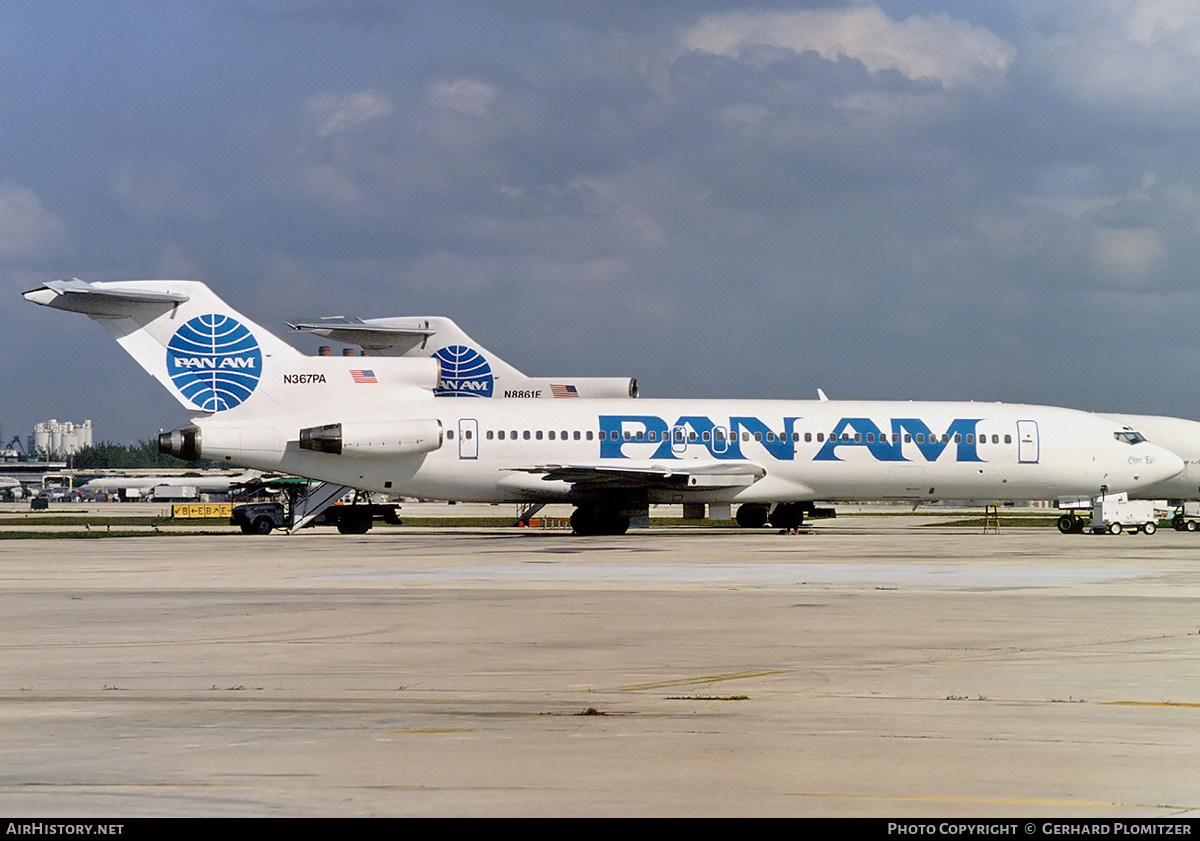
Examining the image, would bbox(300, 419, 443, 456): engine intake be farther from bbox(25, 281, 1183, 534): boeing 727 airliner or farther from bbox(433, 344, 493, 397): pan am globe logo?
bbox(433, 344, 493, 397): pan am globe logo

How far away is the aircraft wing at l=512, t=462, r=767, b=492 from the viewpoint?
41031mm

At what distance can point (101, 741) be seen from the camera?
9.36 meters

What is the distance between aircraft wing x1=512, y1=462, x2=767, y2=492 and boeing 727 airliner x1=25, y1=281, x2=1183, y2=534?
7 centimetres

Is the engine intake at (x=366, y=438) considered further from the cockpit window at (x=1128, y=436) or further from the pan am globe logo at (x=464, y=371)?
the cockpit window at (x=1128, y=436)

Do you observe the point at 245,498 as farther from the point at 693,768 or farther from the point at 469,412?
the point at 693,768

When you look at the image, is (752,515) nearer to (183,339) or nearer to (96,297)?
(183,339)

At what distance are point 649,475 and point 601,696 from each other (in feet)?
98.5

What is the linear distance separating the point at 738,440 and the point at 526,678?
104ft

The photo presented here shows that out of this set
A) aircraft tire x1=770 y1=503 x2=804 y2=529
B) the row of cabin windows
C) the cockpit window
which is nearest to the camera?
the row of cabin windows

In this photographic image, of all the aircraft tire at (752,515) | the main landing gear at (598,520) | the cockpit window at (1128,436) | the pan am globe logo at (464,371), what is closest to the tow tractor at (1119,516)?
the cockpit window at (1128,436)

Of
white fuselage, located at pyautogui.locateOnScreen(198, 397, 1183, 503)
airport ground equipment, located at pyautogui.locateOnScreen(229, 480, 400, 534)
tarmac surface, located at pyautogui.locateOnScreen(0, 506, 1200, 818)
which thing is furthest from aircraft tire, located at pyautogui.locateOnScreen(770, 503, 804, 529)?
tarmac surface, located at pyautogui.locateOnScreen(0, 506, 1200, 818)

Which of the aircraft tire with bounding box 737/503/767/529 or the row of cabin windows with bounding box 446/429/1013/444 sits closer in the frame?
the row of cabin windows with bounding box 446/429/1013/444

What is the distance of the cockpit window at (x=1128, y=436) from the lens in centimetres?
4570
